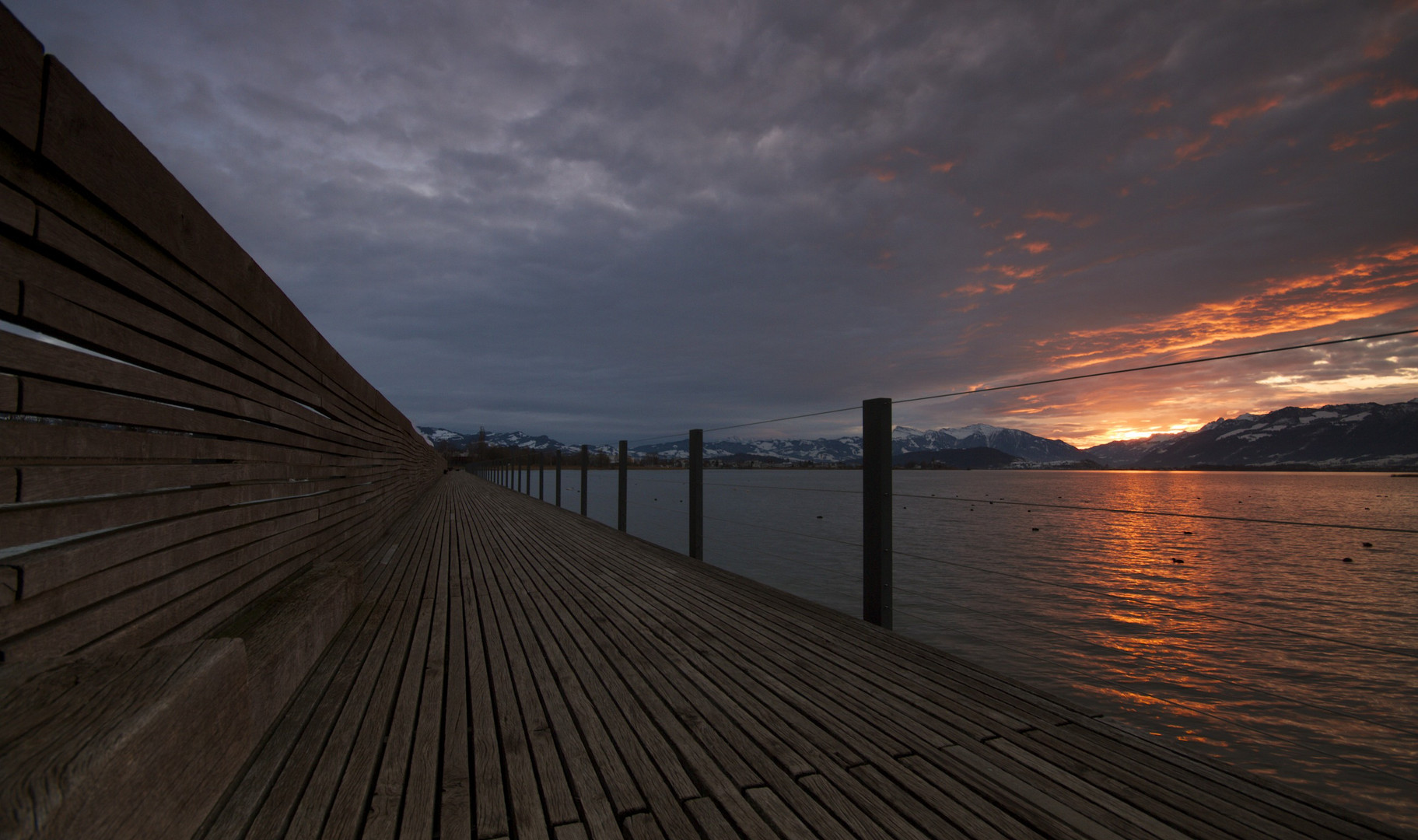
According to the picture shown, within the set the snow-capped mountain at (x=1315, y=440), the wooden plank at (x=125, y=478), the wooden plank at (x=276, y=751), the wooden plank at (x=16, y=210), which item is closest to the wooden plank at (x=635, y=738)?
the wooden plank at (x=276, y=751)

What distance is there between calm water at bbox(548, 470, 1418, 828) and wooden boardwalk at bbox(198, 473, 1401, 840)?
1.80ft

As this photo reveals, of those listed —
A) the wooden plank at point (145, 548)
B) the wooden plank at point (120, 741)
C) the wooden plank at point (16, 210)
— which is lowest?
the wooden plank at point (120, 741)

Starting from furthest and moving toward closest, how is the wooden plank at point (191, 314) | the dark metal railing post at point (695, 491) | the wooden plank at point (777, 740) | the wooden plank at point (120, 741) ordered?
1. the dark metal railing post at point (695, 491)
2. the wooden plank at point (777, 740)
3. the wooden plank at point (191, 314)
4. the wooden plank at point (120, 741)

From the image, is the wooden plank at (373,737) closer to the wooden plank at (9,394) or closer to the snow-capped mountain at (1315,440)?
the wooden plank at (9,394)

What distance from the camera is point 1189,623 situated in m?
8.14

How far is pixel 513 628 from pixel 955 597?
7.40 m

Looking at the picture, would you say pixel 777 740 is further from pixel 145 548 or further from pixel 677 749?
pixel 145 548

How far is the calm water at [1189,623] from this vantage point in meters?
4.25

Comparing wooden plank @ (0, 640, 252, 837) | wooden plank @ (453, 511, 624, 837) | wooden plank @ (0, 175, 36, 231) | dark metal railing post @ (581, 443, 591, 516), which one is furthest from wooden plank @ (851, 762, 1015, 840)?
dark metal railing post @ (581, 443, 591, 516)

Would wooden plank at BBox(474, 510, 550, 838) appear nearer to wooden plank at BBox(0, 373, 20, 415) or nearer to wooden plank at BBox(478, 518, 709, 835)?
wooden plank at BBox(478, 518, 709, 835)

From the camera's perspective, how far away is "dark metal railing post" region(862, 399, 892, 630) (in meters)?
3.49

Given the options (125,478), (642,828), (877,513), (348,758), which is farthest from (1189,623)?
(125,478)

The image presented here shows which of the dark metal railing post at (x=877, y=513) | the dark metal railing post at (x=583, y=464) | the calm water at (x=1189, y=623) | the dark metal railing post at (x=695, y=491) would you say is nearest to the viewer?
the dark metal railing post at (x=877, y=513)

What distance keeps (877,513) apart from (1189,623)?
762 centimetres
